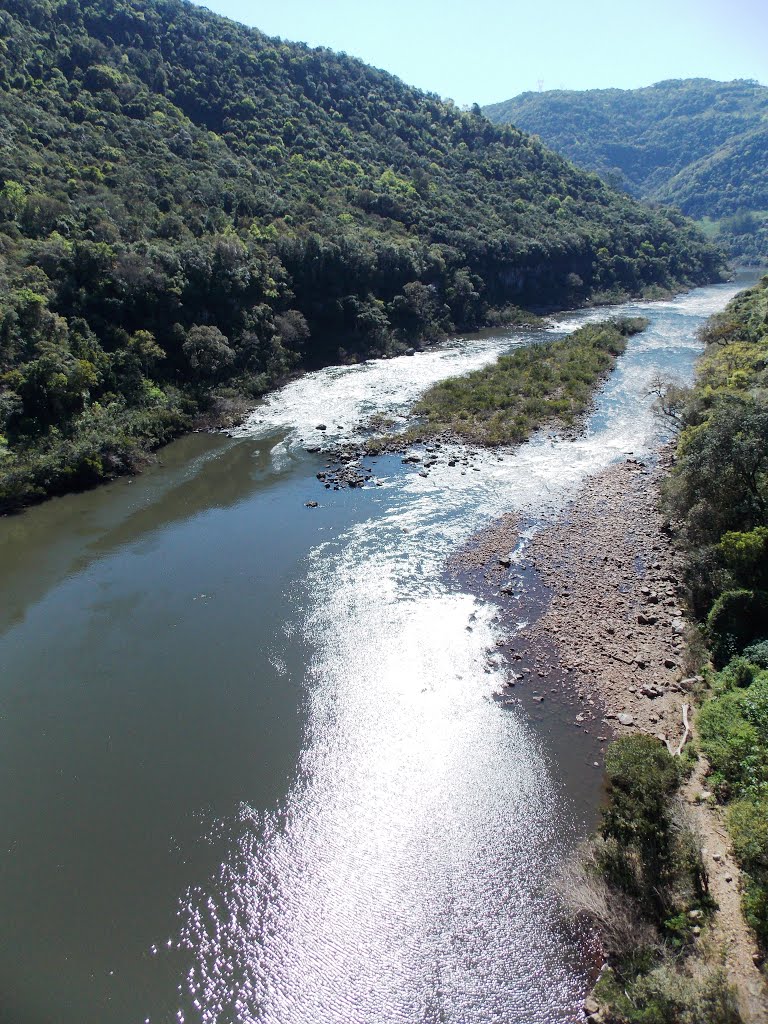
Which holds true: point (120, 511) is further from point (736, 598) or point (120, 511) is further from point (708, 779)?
point (708, 779)

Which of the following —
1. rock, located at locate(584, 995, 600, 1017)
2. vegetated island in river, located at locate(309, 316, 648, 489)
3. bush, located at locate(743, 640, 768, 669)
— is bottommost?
rock, located at locate(584, 995, 600, 1017)

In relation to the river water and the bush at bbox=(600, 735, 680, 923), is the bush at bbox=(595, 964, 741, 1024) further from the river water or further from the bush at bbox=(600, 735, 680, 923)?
the bush at bbox=(600, 735, 680, 923)

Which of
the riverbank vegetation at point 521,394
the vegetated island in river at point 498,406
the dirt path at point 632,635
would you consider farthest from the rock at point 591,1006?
the riverbank vegetation at point 521,394

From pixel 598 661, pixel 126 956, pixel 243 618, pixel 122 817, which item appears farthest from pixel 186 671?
pixel 598 661

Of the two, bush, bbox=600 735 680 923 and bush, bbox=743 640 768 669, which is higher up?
bush, bbox=743 640 768 669

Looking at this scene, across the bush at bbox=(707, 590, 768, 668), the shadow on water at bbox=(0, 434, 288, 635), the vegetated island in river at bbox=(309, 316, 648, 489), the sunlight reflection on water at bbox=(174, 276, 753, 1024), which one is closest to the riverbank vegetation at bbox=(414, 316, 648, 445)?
the vegetated island in river at bbox=(309, 316, 648, 489)

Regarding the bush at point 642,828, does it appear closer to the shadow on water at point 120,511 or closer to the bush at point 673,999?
the bush at point 673,999

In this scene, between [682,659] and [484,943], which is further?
[682,659]

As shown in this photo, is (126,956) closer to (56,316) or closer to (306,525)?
(306,525)

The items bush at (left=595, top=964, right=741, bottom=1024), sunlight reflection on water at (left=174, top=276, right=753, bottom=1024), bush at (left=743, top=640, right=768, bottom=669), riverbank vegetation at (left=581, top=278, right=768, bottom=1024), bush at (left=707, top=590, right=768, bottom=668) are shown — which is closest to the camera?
bush at (left=595, top=964, right=741, bottom=1024)
